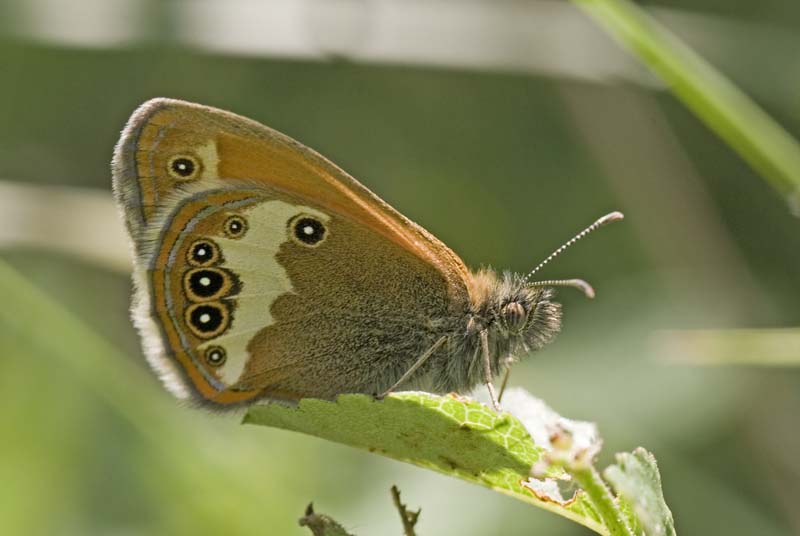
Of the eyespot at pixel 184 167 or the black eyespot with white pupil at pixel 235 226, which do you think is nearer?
the eyespot at pixel 184 167

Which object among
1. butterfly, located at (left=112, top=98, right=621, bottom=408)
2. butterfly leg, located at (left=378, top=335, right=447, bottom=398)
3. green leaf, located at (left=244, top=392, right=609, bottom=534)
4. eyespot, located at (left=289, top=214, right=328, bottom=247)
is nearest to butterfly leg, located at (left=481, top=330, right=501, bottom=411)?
butterfly, located at (left=112, top=98, right=621, bottom=408)

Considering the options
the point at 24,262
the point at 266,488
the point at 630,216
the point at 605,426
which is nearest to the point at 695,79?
the point at 605,426

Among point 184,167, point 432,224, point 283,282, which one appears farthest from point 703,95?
point 432,224

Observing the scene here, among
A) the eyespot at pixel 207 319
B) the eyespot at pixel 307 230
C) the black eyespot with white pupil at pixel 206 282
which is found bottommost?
the eyespot at pixel 207 319

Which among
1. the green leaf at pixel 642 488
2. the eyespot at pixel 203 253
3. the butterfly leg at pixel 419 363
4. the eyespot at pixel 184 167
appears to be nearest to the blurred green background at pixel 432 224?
the butterfly leg at pixel 419 363

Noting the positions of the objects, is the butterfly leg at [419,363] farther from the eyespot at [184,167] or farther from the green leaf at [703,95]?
the green leaf at [703,95]

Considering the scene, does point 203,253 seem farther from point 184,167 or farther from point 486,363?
point 486,363
